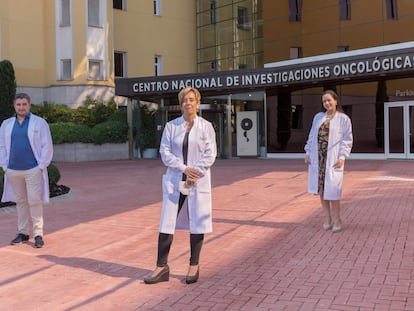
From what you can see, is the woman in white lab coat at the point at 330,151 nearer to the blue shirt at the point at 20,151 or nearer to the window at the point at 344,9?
the blue shirt at the point at 20,151

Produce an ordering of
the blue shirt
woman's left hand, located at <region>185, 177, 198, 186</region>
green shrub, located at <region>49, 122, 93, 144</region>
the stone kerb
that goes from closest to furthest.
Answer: woman's left hand, located at <region>185, 177, 198, 186</region> → the blue shirt → green shrub, located at <region>49, 122, 93, 144</region> → the stone kerb

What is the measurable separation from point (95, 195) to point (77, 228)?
438 centimetres

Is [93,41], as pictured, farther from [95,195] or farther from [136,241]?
[136,241]

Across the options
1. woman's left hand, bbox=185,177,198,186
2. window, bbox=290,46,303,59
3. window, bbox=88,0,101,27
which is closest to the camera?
woman's left hand, bbox=185,177,198,186

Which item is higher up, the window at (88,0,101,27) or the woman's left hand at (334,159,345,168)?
the window at (88,0,101,27)

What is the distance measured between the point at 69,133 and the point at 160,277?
21.4 m

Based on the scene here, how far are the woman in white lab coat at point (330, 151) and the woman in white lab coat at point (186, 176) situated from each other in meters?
2.60

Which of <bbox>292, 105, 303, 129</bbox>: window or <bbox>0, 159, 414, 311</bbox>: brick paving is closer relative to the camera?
<bbox>0, 159, 414, 311</bbox>: brick paving

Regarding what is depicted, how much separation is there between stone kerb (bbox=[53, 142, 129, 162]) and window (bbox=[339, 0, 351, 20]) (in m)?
12.4

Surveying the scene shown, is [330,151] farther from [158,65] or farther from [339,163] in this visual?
[158,65]

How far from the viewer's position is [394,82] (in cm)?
2133

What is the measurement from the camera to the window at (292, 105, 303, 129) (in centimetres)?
2417

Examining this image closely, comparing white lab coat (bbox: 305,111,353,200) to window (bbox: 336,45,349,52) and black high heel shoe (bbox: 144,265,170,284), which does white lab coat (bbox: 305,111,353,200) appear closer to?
black high heel shoe (bbox: 144,265,170,284)

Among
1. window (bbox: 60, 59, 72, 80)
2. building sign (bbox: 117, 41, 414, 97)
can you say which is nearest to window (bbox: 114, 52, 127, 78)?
window (bbox: 60, 59, 72, 80)
